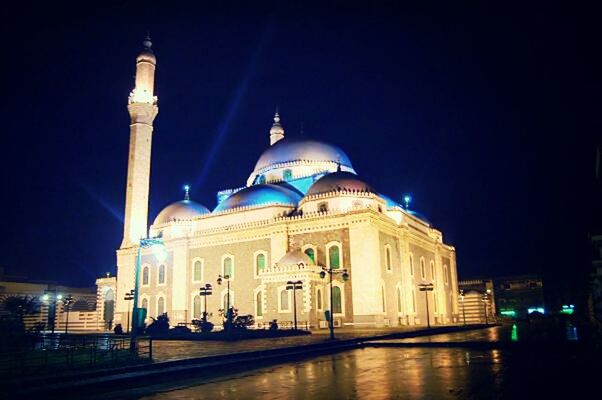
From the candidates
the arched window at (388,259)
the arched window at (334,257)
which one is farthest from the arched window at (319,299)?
the arched window at (388,259)

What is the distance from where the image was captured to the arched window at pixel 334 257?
1435 inches

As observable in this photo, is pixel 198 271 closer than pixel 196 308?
No

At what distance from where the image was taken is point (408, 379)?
10438 millimetres

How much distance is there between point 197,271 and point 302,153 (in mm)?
14452

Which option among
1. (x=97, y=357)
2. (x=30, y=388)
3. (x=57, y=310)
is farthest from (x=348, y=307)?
(x=57, y=310)

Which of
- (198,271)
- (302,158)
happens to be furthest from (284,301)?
(302,158)

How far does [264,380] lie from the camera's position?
11305 millimetres

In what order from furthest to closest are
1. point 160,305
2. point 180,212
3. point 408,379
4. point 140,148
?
point 180,212 → point 140,148 → point 160,305 → point 408,379

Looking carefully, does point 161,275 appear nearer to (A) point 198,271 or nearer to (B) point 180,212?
(A) point 198,271

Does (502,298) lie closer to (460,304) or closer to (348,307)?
(460,304)

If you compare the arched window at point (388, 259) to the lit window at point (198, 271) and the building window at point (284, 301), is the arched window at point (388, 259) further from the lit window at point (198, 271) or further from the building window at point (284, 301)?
the lit window at point (198, 271)

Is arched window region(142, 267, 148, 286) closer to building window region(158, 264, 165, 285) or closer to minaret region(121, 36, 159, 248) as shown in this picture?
building window region(158, 264, 165, 285)

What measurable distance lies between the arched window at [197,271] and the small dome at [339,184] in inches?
446

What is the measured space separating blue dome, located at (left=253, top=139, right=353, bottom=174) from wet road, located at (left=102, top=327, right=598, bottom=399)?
111 feet
